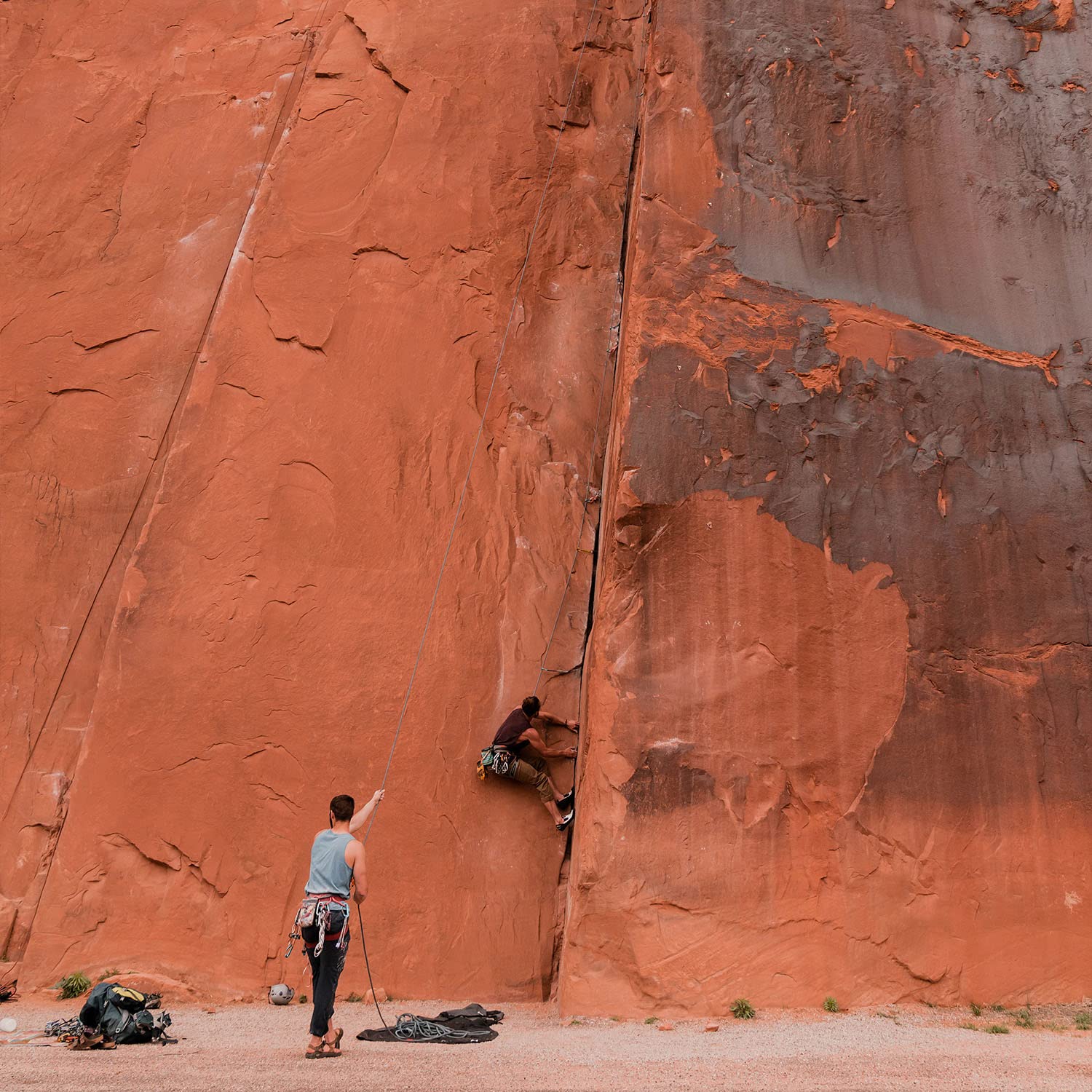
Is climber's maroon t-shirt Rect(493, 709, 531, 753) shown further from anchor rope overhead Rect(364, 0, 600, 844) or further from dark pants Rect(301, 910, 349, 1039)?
dark pants Rect(301, 910, 349, 1039)

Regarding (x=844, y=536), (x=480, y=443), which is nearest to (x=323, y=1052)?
(x=844, y=536)

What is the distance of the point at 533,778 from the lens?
8.40 meters

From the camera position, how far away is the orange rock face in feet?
23.3

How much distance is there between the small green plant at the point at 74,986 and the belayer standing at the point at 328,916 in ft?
8.72

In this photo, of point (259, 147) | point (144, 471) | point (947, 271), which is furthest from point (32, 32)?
point (947, 271)

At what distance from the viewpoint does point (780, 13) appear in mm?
9297

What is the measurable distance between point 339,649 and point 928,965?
15.9 feet

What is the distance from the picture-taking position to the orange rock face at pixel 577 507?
7.10 metres

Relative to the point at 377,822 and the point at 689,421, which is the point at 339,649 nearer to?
the point at 377,822

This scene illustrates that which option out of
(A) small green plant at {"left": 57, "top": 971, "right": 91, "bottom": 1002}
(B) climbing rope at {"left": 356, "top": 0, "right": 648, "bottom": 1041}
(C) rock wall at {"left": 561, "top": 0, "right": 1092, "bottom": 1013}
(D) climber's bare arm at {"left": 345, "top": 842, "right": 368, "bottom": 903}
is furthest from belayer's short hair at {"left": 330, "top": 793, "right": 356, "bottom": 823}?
(A) small green plant at {"left": 57, "top": 971, "right": 91, "bottom": 1002}

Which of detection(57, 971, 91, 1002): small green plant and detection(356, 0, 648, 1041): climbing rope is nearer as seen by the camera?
detection(57, 971, 91, 1002): small green plant

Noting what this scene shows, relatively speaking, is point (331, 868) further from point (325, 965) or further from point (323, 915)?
point (325, 965)

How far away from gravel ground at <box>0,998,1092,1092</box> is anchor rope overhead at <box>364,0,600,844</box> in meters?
2.27

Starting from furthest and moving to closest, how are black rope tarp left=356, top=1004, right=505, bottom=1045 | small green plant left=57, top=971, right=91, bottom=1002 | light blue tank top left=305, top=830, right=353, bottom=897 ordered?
small green plant left=57, top=971, right=91, bottom=1002, black rope tarp left=356, top=1004, right=505, bottom=1045, light blue tank top left=305, top=830, right=353, bottom=897
